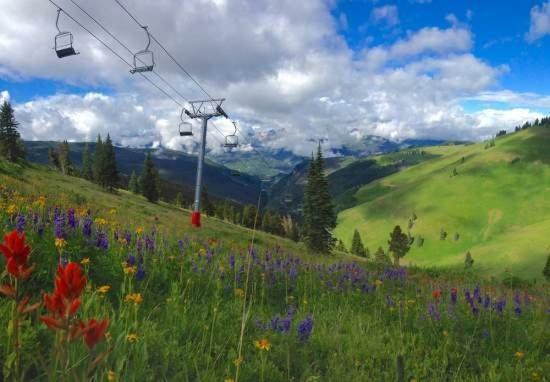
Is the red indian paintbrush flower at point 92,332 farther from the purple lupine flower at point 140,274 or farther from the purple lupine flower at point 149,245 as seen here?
the purple lupine flower at point 149,245

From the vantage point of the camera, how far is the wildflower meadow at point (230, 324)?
3.38 m

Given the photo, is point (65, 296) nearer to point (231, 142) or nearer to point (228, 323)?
point (228, 323)

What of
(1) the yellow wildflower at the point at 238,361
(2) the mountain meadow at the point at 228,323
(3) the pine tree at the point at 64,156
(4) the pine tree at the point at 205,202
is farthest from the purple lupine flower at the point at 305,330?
(3) the pine tree at the point at 64,156

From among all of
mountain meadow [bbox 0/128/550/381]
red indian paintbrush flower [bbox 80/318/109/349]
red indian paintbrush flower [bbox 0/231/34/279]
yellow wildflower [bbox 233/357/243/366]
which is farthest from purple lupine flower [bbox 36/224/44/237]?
red indian paintbrush flower [bbox 80/318/109/349]

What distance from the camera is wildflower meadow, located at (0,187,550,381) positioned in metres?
3.38

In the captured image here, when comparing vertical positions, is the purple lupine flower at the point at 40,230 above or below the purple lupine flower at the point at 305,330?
above

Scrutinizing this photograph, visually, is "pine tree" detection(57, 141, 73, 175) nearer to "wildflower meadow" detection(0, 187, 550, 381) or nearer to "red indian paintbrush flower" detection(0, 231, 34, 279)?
"wildflower meadow" detection(0, 187, 550, 381)

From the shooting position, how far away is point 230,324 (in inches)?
200

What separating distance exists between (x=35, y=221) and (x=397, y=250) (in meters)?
115

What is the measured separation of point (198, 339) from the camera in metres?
4.46

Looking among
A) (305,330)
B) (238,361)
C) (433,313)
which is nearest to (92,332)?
(238,361)

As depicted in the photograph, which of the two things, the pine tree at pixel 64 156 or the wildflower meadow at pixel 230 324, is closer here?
the wildflower meadow at pixel 230 324

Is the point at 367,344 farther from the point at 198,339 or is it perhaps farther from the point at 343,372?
the point at 198,339

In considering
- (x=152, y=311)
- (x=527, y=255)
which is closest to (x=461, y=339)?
(x=152, y=311)
